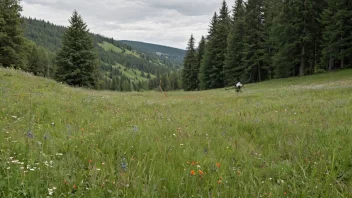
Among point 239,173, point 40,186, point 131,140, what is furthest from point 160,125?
point 40,186

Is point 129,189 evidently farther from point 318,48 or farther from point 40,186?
point 318,48

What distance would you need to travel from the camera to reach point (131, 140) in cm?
395

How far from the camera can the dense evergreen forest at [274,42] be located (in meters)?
36.0

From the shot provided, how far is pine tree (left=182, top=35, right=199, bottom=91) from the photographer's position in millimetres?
70188

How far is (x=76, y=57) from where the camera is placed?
40.2m

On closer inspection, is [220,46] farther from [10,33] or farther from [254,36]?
[10,33]

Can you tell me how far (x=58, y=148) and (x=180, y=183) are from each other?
6.55 feet

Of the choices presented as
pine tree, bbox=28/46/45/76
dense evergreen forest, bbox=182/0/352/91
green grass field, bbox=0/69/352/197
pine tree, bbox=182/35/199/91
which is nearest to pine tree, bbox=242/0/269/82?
dense evergreen forest, bbox=182/0/352/91

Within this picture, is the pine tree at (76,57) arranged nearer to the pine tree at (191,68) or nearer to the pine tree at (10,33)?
the pine tree at (10,33)

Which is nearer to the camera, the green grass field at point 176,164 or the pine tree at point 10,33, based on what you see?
the green grass field at point 176,164

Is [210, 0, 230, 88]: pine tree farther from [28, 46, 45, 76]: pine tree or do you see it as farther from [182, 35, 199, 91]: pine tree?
[28, 46, 45, 76]: pine tree

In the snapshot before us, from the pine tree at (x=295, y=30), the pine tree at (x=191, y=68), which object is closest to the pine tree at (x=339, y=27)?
the pine tree at (x=295, y=30)

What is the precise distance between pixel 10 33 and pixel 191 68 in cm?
4595

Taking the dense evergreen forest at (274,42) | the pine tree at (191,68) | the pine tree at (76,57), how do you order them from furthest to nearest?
the pine tree at (191,68) < the pine tree at (76,57) < the dense evergreen forest at (274,42)
